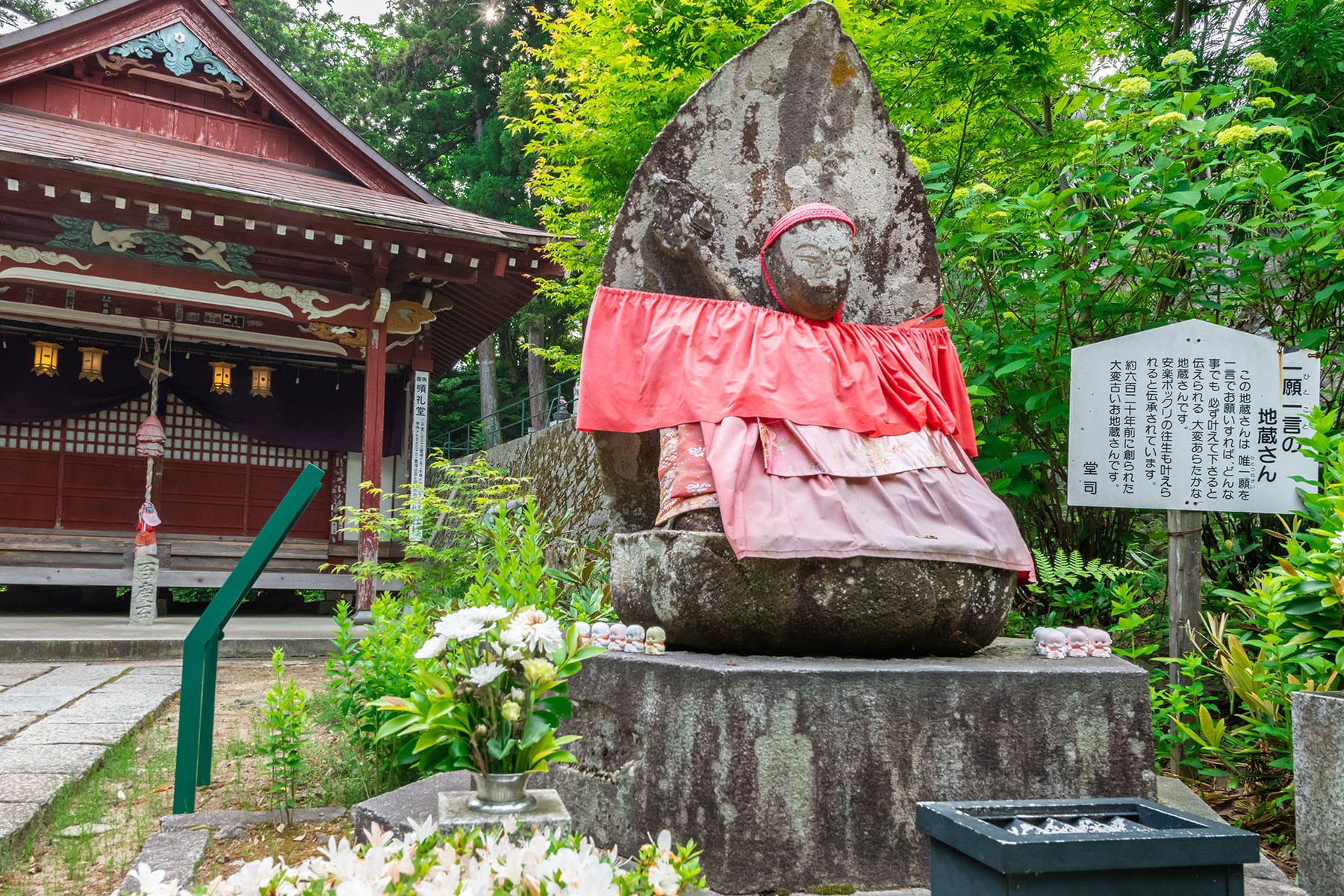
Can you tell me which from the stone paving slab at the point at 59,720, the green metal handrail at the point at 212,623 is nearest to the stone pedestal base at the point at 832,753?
the green metal handrail at the point at 212,623

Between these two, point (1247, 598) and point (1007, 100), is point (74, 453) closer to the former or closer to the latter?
point (1007, 100)

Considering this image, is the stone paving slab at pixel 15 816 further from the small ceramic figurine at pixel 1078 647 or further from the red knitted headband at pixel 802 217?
the small ceramic figurine at pixel 1078 647

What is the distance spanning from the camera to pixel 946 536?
257 centimetres

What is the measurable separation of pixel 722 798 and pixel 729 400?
1115 millimetres

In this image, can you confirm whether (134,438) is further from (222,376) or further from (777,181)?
(777,181)

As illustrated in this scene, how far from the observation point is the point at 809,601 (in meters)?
2.47

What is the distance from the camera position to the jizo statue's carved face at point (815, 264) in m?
2.87

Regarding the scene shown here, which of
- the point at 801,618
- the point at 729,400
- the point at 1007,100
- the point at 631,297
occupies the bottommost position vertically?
the point at 801,618

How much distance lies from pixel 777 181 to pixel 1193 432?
6.52 ft

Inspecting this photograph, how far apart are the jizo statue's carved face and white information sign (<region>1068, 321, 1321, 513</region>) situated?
154 cm

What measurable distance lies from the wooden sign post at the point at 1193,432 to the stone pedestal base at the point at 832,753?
1490 millimetres

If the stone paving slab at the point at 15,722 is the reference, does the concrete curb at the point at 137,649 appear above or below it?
below

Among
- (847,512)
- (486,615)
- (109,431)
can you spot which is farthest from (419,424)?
(486,615)

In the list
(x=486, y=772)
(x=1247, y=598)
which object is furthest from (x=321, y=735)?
(x=1247, y=598)
